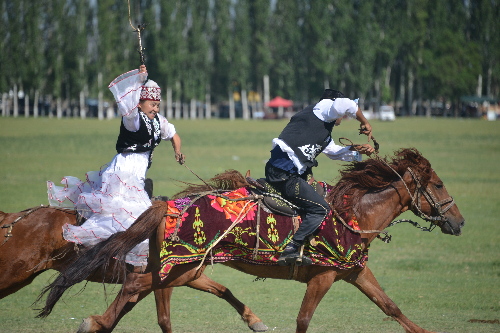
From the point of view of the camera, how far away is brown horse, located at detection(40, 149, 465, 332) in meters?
6.41

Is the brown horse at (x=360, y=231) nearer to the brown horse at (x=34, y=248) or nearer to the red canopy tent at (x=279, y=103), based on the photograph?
the brown horse at (x=34, y=248)

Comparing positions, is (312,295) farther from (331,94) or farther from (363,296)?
(363,296)

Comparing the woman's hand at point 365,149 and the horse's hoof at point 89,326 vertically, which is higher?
the woman's hand at point 365,149

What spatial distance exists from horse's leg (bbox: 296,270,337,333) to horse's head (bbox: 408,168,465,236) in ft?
3.45

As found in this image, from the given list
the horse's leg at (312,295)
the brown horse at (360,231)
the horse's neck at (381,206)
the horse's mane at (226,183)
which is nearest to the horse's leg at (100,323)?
Result: the brown horse at (360,231)

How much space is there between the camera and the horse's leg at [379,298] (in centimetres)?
679

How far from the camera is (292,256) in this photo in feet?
21.4

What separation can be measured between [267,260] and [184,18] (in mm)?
77978

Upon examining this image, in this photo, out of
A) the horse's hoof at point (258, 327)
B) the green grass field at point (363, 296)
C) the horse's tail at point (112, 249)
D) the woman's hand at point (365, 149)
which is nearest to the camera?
the horse's tail at point (112, 249)

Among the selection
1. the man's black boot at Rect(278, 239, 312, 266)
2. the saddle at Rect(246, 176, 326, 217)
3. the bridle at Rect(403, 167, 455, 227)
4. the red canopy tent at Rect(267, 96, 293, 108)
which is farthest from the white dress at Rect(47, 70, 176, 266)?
the red canopy tent at Rect(267, 96, 293, 108)

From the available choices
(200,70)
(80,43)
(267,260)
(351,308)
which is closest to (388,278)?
(351,308)

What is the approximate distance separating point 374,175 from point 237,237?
1431mm

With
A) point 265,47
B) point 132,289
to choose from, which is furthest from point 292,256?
point 265,47

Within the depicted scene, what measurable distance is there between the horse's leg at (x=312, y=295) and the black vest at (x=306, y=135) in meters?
0.97
